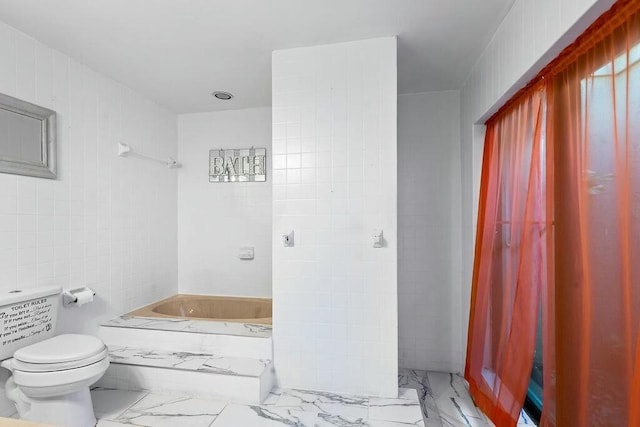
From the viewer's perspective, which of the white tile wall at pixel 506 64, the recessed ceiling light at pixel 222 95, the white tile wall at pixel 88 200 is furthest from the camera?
the recessed ceiling light at pixel 222 95

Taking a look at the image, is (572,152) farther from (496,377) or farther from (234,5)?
(234,5)

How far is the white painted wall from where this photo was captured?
3.21m

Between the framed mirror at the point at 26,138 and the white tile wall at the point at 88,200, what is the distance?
5 centimetres

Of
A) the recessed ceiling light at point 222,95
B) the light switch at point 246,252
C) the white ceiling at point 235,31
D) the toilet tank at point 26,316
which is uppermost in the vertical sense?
the white ceiling at point 235,31

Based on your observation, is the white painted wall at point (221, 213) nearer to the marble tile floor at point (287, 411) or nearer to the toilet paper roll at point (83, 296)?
the toilet paper roll at point (83, 296)

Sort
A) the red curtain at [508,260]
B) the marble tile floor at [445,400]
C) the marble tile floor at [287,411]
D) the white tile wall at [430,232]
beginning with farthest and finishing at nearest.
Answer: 1. the white tile wall at [430,232]
2. the marble tile floor at [445,400]
3. the marble tile floor at [287,411]
4. the red curtain at [508,260]

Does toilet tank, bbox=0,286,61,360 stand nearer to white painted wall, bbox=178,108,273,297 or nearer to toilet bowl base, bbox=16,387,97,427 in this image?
toilet bowl base, bbox=16,387,97,427

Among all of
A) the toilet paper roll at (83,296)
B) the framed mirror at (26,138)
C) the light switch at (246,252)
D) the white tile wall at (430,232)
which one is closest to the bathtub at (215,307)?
the light switch at (246,252)

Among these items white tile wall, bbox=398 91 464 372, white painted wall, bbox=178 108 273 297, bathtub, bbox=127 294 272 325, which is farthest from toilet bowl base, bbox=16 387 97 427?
white tile wall, bbox=398 91 464 372

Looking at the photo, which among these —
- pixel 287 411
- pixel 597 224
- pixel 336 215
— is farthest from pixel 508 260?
pixel 287 411

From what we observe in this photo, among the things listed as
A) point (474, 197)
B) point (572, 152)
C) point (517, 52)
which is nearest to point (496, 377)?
point (474, 197)

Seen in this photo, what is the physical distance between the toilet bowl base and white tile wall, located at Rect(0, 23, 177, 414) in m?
0.28

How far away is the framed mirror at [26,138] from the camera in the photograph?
72.1 inches

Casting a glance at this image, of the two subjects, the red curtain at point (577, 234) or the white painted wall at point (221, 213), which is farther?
the white painted wall at point (221, 213)
